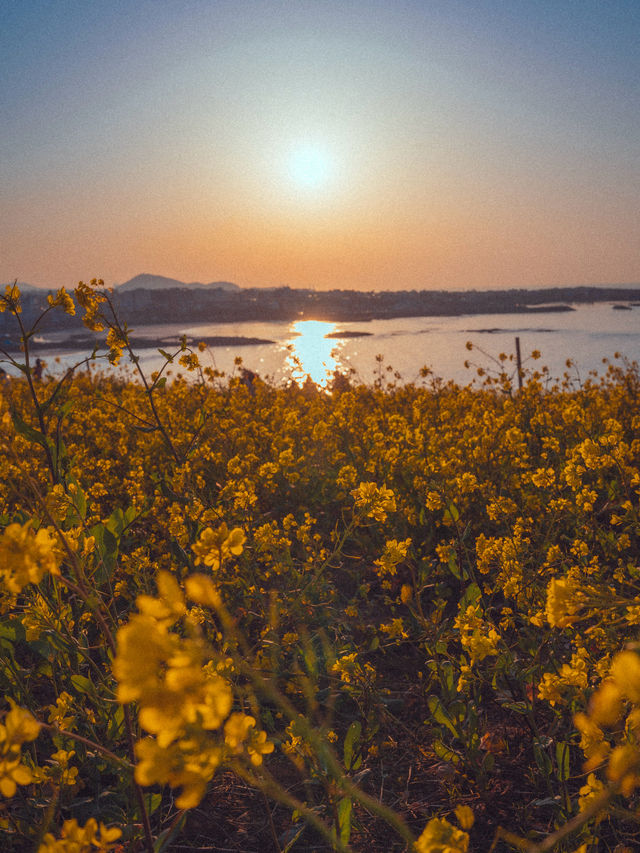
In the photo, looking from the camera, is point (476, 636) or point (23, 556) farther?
point (476, 636)

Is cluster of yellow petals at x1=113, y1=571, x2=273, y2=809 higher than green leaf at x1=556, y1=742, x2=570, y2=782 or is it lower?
higher

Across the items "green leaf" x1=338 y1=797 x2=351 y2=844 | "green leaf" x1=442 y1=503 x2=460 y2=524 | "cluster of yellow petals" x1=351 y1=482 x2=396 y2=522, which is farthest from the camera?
"green leaf" x1=442 y1=503 x2=460 y2=524

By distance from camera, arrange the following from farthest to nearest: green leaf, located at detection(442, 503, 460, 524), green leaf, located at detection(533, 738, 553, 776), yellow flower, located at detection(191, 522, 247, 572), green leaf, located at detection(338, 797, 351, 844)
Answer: green leaf, located at detection(442, 503, 460, 524)
green leaf, located at detection(533, 738, 553, 776)
green leaf, located at detection(338, 797, 351, 844)
yellow flower, located at detection(191, 522, 247, 572)

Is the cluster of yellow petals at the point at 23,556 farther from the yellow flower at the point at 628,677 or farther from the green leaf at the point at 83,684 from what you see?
the green leaf at the point at 83,684

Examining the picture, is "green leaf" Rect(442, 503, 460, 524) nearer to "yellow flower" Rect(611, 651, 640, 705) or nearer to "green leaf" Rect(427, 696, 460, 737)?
"green leaf" Rect(427, 696, 460, 737)

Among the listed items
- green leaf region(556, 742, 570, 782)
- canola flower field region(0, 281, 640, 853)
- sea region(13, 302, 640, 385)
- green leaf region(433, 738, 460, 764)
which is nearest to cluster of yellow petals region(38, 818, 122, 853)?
canola flower field region(0, 281, 640, 853)

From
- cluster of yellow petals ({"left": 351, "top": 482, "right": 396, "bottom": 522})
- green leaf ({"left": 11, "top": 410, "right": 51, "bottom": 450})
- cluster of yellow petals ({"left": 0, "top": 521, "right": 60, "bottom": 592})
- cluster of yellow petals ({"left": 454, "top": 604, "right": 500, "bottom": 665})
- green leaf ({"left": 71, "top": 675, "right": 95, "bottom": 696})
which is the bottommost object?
green leaf ({"left": 71, "top": 675, "right": 95, "bottom": 696})

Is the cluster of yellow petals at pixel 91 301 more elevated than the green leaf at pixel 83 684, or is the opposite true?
the cluster of yellow petals at pixel 91 301

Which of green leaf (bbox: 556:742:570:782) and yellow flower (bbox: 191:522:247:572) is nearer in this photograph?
yellow flower (bbox: 191:522:247:572)

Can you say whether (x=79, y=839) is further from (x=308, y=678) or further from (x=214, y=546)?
(x=308, y=678)

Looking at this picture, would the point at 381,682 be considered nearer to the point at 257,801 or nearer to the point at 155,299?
the point at 257,801

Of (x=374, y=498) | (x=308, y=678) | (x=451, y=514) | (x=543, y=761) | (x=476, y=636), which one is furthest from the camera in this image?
(x=451, y=514)

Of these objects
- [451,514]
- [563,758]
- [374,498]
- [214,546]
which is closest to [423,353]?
[451,514]

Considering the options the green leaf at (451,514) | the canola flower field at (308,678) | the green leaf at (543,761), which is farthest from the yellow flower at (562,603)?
the green leaf at (451,514)
